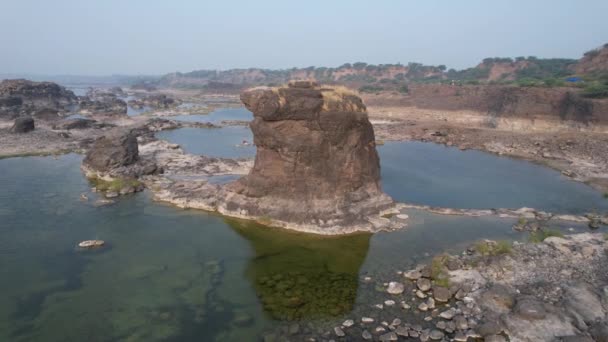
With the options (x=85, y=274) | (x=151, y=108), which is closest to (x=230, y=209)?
(x=85, y=274)

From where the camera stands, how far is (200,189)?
112 feet

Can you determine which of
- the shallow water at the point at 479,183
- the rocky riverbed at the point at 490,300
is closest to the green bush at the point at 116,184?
the shallow water at the point at 479,183

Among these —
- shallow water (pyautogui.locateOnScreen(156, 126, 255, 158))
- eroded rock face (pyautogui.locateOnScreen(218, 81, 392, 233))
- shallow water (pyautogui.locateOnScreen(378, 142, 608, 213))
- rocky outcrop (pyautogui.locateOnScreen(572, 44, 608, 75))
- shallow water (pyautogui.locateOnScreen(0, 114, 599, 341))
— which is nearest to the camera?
shallow water (pyautogui.locateOnScreen(0, 114, 599, 341))

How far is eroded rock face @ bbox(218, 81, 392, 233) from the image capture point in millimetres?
28516

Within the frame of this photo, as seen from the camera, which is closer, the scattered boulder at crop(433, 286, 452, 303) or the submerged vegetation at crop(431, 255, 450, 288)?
the scattered boulder at crop(433, 286, 452, 303)

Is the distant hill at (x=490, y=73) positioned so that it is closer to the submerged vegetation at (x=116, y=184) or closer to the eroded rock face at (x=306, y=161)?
the eroded rock face at (x=306, y=161)

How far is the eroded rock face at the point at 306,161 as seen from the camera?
28516mm

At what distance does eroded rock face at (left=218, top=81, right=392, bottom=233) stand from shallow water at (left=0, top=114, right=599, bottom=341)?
1.80 m

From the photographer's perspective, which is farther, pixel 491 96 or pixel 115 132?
pixel 491 96

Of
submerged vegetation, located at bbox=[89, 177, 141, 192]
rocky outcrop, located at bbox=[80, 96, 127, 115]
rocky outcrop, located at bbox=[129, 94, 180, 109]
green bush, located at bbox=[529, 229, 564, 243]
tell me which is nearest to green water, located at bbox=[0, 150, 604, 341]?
green bush, located at bbox=[529, 229, 564, 243]

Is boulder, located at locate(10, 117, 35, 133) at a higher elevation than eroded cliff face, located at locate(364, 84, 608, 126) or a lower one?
lower

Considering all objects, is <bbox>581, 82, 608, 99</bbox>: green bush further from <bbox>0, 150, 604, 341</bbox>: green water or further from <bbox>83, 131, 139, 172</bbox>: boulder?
<bbox>83, 131, 139, 172</bbox>: boulder

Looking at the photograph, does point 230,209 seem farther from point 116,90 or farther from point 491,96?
point 116,90

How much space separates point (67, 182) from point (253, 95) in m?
21.0
